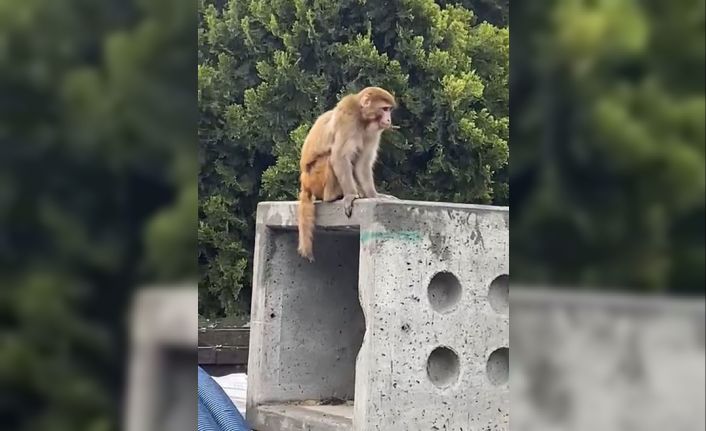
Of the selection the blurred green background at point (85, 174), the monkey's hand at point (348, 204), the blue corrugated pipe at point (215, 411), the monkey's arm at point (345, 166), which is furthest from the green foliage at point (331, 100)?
the blurred green background at point (85, 174)

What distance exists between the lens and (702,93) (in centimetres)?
86

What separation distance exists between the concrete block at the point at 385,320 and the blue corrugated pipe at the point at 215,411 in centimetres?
32

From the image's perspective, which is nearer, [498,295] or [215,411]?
[215,411]

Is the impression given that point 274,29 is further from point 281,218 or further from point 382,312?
point 382,312

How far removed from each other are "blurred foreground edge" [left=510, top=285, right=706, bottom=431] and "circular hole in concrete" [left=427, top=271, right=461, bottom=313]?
322cm

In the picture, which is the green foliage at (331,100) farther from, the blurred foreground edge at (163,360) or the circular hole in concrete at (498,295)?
the blurred foreground edge at (163,360)

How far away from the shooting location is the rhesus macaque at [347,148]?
4496 millimetres

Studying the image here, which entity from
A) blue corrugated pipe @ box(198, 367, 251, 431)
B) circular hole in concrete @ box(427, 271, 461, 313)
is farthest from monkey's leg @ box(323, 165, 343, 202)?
blue corrugated pipe @ box(198, 367, 251, 431)

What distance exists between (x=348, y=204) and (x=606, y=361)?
334 cm

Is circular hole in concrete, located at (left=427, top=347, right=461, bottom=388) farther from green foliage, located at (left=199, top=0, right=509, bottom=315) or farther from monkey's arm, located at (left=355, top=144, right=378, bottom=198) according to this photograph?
green foliage, located at (left=199, top=0, right=509, bottom=315)

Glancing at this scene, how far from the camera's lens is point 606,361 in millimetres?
870

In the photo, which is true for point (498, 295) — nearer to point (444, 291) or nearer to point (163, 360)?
point (444, 291)

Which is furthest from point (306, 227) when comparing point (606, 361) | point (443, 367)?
point (606, 361)

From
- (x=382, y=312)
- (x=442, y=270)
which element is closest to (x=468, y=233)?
(x=442, y=270)
